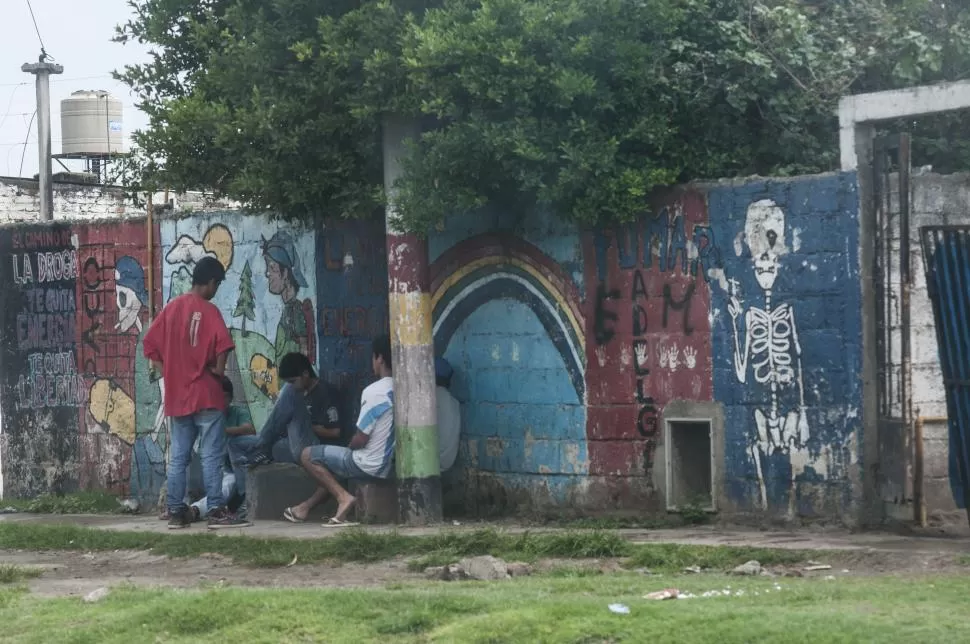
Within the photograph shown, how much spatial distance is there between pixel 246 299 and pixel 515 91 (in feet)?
13.3

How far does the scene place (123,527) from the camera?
39.1 feet

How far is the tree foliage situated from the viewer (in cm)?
1029

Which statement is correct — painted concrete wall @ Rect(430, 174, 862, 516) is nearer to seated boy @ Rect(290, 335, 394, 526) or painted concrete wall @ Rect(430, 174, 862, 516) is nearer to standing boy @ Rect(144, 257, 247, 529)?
seated boy @ Rect(290, 335, 394, 526)

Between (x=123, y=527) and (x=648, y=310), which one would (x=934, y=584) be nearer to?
(x=648, y=310)

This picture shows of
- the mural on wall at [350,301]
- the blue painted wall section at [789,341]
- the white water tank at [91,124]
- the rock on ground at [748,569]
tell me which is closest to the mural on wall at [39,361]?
the mural on wall at [350,301]

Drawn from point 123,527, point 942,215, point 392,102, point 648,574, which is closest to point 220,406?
point 123,527

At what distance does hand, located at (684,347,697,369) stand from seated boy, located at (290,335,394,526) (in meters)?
2.18

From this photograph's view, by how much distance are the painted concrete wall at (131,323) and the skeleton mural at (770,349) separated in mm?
3288

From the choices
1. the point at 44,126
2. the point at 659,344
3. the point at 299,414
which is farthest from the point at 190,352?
the point at 44,126

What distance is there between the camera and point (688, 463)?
34.9 ft

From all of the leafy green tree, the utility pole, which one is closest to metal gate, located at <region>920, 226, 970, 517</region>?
the leafy green tree

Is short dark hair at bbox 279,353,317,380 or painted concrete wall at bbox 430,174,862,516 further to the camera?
short dark hair at bbox 279,353,317,380

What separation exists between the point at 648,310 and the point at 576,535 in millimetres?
2015

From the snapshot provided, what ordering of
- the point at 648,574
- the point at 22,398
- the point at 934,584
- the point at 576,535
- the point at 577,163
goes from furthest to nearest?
the point at 22,398 < the point at 577,163 < the point at 576,535 < the point at 648,574 < the point at 934,584
